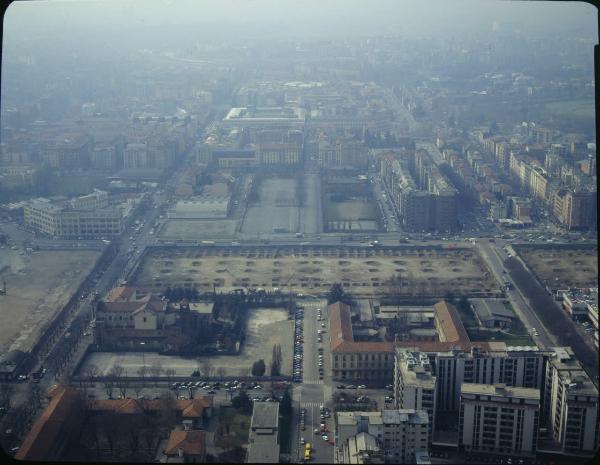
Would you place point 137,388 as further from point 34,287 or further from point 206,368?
point 34,287

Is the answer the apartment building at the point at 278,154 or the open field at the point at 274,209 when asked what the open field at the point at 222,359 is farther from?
the apartment building at the point at 278,154

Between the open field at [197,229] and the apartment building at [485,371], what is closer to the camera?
the apartment building at [485,371]

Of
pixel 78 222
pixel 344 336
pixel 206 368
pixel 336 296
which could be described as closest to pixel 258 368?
pixel 206 368

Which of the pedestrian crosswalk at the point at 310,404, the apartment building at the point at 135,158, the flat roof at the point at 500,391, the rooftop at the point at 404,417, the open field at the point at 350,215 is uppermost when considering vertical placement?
the apartment building at the point at 135,158

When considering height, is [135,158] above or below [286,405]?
above

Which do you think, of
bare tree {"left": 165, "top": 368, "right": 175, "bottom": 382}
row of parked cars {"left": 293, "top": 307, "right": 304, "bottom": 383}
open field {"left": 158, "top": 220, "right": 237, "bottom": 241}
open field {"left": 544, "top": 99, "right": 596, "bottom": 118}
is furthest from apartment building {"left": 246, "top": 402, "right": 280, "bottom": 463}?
open field {"left": 544, "top": 99, "right": 596, "bottom": 118}

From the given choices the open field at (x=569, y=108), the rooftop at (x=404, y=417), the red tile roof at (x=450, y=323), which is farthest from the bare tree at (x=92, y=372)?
the open field at (x=569, y=108)

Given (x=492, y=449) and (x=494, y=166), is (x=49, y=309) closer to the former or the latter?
(x=492, y=449)
